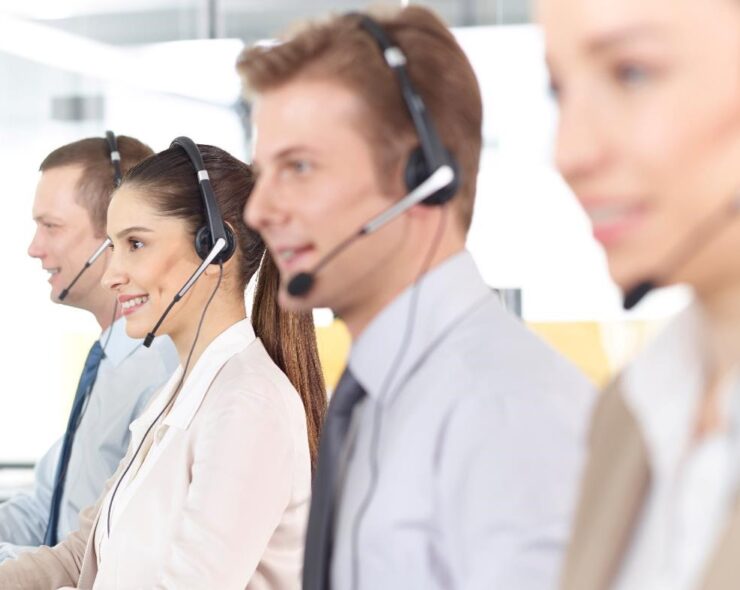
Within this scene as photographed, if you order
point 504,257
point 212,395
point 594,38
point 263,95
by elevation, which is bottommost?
point 504,257

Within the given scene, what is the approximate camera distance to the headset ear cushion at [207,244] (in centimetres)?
185

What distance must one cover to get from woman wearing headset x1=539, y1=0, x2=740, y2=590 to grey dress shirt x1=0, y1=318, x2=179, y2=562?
67.5 inches

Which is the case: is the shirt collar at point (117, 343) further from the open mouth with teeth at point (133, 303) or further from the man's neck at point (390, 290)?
the man's neck at point (390, 290)

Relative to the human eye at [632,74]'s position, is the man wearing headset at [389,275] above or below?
below

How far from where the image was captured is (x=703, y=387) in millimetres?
638

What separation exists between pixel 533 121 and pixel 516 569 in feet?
10.4

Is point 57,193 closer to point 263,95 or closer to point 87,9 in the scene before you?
point 263,95

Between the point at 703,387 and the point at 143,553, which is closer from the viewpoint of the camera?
the point at 703,387

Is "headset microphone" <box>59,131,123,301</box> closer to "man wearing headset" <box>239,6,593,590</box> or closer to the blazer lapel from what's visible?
"man wearing headset" <box>239,6,593,590</box>

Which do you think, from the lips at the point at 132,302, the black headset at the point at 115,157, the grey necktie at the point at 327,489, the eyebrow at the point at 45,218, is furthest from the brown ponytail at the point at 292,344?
the eyebrow at the point at 45,218

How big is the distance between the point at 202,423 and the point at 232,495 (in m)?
0.13

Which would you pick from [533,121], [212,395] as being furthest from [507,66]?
[212,395]

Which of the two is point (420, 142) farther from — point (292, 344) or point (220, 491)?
point (292, 344)

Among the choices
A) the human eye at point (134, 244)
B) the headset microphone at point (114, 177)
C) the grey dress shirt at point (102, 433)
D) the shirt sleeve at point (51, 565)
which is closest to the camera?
the human eye at point (134, 244)
